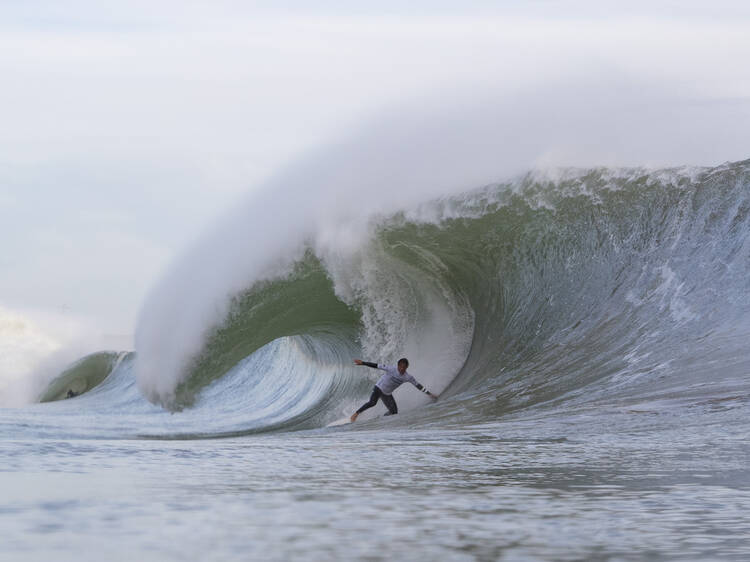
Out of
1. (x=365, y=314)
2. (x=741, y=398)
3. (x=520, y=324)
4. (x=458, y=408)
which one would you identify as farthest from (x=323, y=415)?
(x=741, y=398)

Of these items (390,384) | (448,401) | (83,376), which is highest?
(83,376)

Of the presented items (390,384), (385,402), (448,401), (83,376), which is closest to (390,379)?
(390,384)

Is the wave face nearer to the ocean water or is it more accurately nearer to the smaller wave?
the ocean water

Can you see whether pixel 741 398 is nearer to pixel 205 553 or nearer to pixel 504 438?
pixel 504 438

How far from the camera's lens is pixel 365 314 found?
12273mm

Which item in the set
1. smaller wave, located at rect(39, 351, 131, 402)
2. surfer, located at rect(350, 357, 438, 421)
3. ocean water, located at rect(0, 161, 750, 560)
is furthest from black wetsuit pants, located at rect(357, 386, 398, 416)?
smaller wave, located at rect(39, 351, 131, 402)

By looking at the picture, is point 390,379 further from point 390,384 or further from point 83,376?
point 83,376

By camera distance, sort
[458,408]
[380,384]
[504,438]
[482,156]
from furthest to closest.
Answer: [482,156]
[380,384]
[458,408]
[504,438]

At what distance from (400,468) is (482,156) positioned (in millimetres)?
9014

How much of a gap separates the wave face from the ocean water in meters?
0.03

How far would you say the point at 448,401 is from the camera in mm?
9445

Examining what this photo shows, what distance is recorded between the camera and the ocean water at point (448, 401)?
206cm

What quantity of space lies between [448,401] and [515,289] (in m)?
2.37

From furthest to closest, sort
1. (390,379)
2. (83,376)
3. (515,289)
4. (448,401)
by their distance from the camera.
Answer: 1. (83,376)
2. (515,289)
3. (390,379)
4. (448,401)
